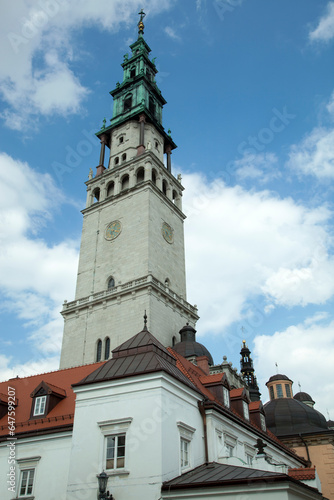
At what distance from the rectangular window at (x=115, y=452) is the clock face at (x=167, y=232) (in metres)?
30.5

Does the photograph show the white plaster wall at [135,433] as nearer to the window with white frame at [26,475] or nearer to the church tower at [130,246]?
the window with white frame at [26,475]

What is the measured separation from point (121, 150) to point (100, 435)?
40.9 meters

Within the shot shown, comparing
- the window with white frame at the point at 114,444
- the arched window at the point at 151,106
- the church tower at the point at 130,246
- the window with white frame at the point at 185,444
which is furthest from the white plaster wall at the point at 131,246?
the window with white frame at the point at 114,444

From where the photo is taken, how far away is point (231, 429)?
22234 mm

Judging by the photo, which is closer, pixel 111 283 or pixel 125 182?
pixel 111 283

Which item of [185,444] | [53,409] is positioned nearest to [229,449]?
[185,444]

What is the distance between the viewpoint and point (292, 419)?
42656 mm

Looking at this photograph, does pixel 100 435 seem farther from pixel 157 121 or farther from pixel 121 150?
pixel 157 121

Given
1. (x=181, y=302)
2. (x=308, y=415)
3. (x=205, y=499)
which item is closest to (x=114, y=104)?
(x=181, y=302)

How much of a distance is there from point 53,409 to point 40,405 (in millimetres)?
714

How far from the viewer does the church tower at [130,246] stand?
131ft

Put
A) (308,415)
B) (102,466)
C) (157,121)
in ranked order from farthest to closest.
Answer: (157,121) < (308,415) < (102,466)

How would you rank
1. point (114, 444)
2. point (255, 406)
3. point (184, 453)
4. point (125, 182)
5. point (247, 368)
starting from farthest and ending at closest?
point (247, 368) < point (125, 182) < point (255, 406) < point (184, 453) < point (114, 444)

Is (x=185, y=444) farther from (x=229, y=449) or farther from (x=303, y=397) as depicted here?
(x=303, y=397)
